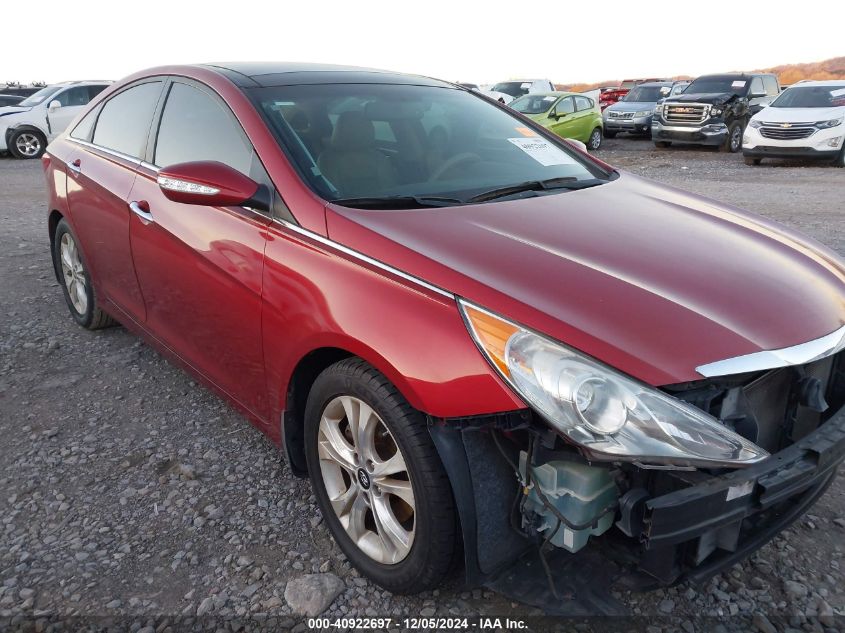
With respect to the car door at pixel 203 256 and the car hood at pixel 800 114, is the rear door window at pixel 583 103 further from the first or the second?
the car door at pixel 203 256

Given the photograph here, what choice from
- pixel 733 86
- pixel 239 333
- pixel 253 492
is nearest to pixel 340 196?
pixel 239 333

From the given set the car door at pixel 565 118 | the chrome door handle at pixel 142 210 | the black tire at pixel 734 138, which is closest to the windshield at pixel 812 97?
the black tire at pixel 734 138

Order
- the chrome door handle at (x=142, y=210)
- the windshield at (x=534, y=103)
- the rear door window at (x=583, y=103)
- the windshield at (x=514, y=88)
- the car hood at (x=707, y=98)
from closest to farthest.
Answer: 1. the chrome door handle at (x=142, y=210)
2. the car hood at (x=707, y=98)
3. the windshield at (x=534, y=103)
4. the rear door window at (x=583, y=103)
5. the windshield at (x=514, y=88)

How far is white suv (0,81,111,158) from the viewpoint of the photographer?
14.8m

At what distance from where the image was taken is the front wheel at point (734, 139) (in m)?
15.9

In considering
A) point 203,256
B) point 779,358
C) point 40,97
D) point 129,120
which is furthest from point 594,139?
point 779,358

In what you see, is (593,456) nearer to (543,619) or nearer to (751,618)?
(543,619)

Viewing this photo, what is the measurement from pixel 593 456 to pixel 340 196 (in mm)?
1217

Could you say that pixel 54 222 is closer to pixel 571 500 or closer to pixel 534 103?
pixel 571 500

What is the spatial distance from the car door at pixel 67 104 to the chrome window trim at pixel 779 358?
15809mm

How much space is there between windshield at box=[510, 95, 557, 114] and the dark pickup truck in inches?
98.5

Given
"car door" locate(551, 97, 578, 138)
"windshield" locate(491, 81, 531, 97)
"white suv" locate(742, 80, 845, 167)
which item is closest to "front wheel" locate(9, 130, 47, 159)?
"car door" locate(551, 97, 578, 138)

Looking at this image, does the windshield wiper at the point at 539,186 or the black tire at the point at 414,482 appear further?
the windshield wiper at the point at 539,186

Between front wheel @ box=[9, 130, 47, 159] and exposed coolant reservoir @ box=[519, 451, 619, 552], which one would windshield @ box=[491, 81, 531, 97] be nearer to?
front wheel @ box=[9, 130, 47, 159]
